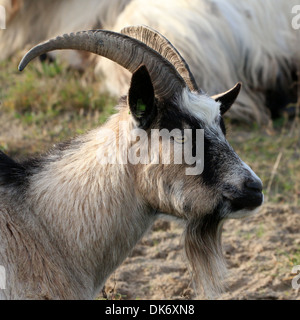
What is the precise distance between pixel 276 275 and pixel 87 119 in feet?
9.61

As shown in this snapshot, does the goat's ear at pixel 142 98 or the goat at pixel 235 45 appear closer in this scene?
the goat's ear at pixel 142 98

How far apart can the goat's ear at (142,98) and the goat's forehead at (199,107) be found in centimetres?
16

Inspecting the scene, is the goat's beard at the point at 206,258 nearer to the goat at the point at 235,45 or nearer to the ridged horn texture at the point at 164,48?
the ridged horn texture at the point at 164,48

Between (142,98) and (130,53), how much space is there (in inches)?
11.3

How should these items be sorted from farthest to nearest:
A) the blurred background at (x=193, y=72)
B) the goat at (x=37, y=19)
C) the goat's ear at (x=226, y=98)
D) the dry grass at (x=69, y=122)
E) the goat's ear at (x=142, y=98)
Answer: the goat at (x=37, y=19), the blurred background at (x=193, y=72), the dry grass at (x=69, y=122), the goat's ear at (x=226, y=98), the goat's ear at (x=142, y=98)

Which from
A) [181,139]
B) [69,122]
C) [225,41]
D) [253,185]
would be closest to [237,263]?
[253,185]

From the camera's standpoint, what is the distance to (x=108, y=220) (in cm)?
345

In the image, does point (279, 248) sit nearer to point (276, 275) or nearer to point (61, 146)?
point (276, 275)

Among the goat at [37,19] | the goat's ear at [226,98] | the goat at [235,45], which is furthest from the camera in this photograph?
the goat at [37,19]

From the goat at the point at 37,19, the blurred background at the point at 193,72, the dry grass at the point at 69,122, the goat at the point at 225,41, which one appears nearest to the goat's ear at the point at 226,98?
the blurred background at the point at 193,72

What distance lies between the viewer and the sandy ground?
4.40 m

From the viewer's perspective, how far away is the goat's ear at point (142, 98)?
3253 mm

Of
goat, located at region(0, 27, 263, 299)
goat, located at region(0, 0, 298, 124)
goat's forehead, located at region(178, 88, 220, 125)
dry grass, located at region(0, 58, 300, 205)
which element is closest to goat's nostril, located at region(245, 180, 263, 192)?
goat, located at region(0, 27, 263, 299)

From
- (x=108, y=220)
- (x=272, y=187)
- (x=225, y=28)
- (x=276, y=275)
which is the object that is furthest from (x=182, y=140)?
(x=225, y=28)
